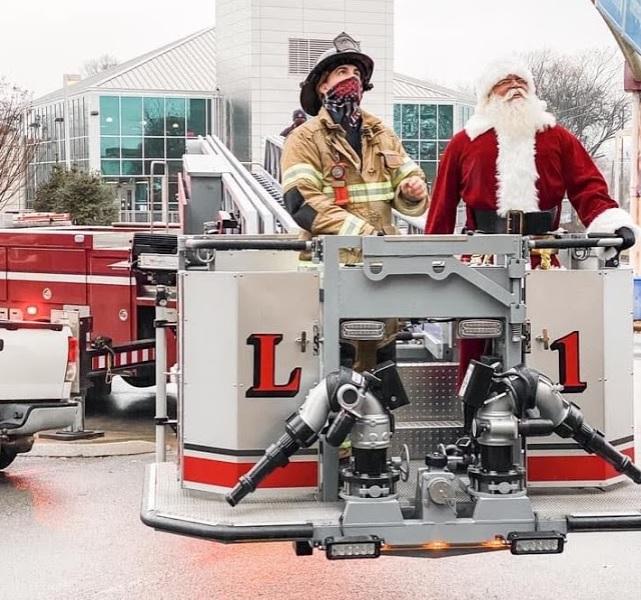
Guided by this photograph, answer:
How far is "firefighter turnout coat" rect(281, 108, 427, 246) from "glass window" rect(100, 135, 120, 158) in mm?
39879

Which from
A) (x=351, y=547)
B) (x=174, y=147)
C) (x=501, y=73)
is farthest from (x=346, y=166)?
(x=174, y=147)

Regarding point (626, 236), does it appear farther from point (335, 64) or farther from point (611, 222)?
point (335, 64)

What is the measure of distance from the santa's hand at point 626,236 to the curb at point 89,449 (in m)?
5.58

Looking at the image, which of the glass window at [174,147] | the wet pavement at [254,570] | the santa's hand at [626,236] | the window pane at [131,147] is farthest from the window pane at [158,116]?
the santa's hand at [626,236]

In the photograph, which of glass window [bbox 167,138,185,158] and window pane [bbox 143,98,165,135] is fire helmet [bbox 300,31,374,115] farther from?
window pane [bbox 143,98,165,135]

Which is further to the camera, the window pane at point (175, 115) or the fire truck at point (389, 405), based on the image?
the window pane at point (175, 115)

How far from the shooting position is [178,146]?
4406 cm

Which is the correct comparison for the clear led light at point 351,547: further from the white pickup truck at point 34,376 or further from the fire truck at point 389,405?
the white pickup truck at point 34,376

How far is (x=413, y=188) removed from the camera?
17.8 feet

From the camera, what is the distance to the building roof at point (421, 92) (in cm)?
4550

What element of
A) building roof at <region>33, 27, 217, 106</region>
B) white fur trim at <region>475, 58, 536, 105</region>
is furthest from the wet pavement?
building roof at <region>33, 27, 217, 106</region>

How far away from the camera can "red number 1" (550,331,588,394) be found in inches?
184

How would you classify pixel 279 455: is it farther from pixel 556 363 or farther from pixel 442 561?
pixel 442 561

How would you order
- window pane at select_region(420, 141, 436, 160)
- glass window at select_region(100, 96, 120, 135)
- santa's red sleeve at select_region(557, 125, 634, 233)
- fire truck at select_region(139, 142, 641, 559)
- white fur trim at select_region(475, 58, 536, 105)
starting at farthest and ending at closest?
window pane at select_region(420, 141, 436, 160), glass window at select_region(100, 96, 120, 135), white fur trim at select_region(475, 58, 536, 105), santa's red sleeve at select_region(557, 125, 634, 233), fire truck at select_region(139, 142, 641, 559)
